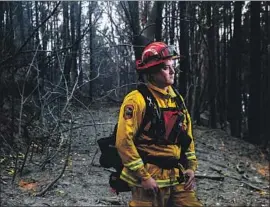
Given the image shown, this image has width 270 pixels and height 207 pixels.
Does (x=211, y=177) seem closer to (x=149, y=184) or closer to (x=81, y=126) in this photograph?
(x=81, y=126)

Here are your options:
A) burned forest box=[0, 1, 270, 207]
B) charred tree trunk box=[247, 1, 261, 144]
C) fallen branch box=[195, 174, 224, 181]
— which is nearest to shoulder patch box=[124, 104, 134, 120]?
burned forest box=[0, 1, 270, 207]

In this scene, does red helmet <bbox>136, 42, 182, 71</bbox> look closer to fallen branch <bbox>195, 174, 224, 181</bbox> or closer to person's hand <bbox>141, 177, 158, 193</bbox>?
person's hand <bbox>141, 177, 158, 193</bbox>

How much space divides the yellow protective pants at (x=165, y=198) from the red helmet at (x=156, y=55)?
0.86 metres

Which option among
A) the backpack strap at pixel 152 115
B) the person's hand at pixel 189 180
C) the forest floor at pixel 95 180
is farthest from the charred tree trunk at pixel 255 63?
the backpack strap at pixel 152 115

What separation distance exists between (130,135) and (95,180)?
4393 mm

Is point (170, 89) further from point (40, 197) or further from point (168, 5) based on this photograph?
point (168, 5)

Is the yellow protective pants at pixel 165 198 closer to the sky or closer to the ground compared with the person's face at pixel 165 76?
closer to the ground

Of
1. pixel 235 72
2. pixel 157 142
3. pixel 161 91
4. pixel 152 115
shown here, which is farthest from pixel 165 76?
pixel 235 72

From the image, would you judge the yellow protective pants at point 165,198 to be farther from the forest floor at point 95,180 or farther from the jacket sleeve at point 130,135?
the forest floor at point 95,180

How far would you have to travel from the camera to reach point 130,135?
2.63 metres

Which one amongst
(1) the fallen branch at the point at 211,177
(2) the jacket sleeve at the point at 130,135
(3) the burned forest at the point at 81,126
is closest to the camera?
(2) the jacket sleeve at the point at 130,135

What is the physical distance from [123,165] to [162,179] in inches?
11.3

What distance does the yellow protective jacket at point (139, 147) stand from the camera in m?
2.63

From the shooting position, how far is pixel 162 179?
282cm
